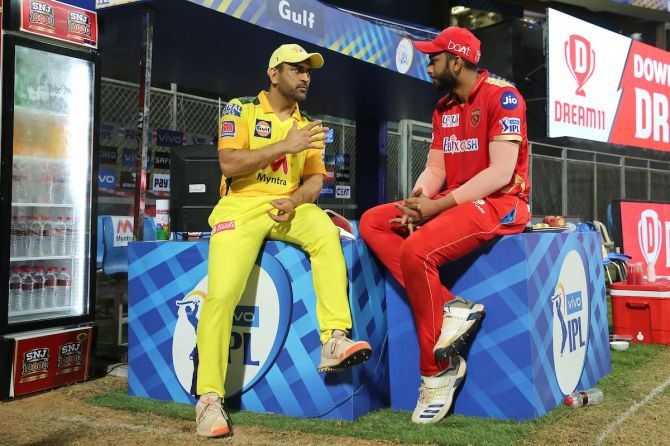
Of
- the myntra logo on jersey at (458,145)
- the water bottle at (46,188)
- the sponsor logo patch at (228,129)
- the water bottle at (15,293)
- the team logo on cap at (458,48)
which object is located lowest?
the water bottle at (15,293)

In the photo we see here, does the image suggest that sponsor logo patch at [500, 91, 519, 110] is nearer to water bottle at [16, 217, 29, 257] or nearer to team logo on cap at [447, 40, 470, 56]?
team logo on cap at [447, 40, 470, 56]

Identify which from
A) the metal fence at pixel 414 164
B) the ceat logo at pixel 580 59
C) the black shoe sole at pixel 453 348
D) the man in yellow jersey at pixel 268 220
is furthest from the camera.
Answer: the ceat logo at pixel 580 59

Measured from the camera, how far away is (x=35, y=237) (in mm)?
4883

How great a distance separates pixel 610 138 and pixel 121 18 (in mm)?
9853

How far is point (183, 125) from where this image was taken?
998 cm

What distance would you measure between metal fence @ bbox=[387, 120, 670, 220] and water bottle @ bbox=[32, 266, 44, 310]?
8.73 m

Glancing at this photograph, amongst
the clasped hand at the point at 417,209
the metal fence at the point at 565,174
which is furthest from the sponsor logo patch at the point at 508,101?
the metal fence at the point at 565,174

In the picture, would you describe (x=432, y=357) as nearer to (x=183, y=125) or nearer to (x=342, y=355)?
(x=342, y=355)

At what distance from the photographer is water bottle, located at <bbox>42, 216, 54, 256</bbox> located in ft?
16.1

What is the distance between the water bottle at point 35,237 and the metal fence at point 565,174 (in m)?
8.67

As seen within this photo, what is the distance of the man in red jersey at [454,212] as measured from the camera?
11.5 feet

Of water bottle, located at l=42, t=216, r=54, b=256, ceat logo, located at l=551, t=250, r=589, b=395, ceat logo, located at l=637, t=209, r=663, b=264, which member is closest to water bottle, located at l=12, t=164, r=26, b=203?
water bottle, located at l=42, t=216, r=54, b=256

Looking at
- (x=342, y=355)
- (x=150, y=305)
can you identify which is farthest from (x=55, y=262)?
(x=342, y=355)

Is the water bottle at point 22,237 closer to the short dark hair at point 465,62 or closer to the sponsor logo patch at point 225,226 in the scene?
the sponsor logo patch at point 225,226
